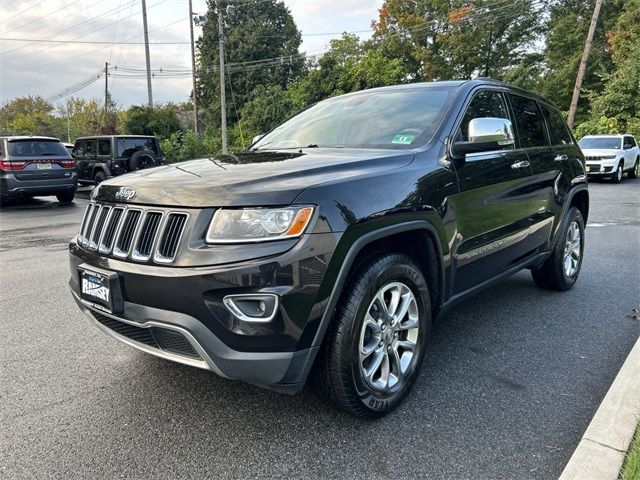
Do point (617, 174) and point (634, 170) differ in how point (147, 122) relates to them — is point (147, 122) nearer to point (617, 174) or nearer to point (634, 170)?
point (617, 174)

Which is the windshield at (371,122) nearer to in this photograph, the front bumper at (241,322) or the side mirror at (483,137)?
the side mirror at (483,137)

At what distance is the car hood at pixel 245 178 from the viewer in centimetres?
210

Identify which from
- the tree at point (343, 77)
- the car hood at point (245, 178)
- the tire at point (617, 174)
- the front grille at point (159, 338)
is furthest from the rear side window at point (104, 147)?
the tree at point (343, 77)

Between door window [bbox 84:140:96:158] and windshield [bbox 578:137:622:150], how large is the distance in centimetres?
1664

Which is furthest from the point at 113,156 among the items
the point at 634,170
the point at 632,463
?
the point at 634,170

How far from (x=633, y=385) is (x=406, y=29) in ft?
135

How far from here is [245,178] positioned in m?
2.25

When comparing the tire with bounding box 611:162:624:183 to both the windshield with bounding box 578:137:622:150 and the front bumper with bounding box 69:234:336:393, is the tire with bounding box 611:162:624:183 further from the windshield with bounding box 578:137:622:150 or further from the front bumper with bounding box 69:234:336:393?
the front bumper with bounding box 69:234:336:393

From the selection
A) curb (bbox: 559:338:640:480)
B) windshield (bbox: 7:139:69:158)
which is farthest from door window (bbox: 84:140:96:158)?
Answer: curb (bbox: 559:338:640:480)

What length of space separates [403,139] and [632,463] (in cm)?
201

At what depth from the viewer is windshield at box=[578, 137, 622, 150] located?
17.2 m

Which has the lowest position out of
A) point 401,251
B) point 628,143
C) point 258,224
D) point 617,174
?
point 617,174

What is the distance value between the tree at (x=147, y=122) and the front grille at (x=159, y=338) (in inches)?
978

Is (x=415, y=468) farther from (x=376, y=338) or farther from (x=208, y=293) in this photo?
(x=208, y=293)
